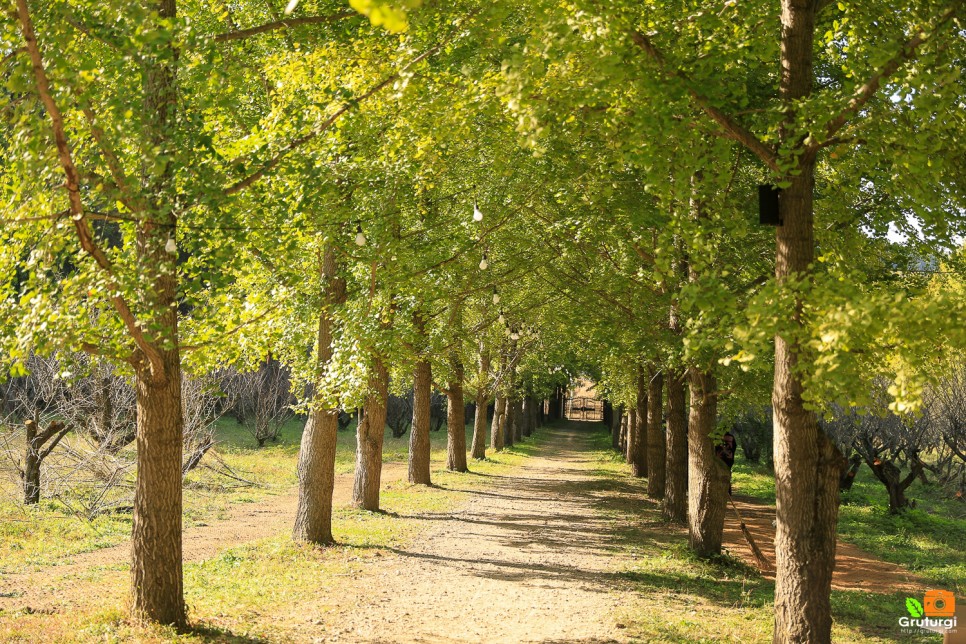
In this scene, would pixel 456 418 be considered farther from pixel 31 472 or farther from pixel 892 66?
pixel 892 66

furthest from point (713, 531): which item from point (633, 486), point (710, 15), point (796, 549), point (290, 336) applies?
point (633, 486)

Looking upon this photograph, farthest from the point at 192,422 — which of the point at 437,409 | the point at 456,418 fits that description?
the point at 437,409

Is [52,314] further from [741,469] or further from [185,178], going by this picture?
[741,469]

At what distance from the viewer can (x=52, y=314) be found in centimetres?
588

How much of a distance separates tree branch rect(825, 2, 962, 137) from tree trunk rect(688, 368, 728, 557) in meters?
6.64

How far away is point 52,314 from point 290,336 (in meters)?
5.72

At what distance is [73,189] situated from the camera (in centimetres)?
608

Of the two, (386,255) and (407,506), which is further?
(407,506)

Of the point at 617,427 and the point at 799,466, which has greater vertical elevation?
the point at 799,466

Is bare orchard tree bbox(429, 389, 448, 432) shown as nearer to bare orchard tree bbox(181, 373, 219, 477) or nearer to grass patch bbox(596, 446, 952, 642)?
bare orchard tree bbox(181, 373, 219, 477)

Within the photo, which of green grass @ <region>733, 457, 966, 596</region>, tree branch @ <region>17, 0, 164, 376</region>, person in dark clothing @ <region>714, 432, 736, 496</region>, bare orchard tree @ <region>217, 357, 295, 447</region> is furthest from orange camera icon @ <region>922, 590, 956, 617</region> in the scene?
bare orchard tree @ <region>217, 357, 295, 447</region>

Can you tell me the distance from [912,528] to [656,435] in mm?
6408

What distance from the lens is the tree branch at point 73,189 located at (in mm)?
5480

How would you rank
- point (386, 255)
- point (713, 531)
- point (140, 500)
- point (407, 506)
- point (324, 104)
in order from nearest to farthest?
point (140, 500) → point (324, 104) → point (386, 255) → point (713, 531) → point (407, 506)
